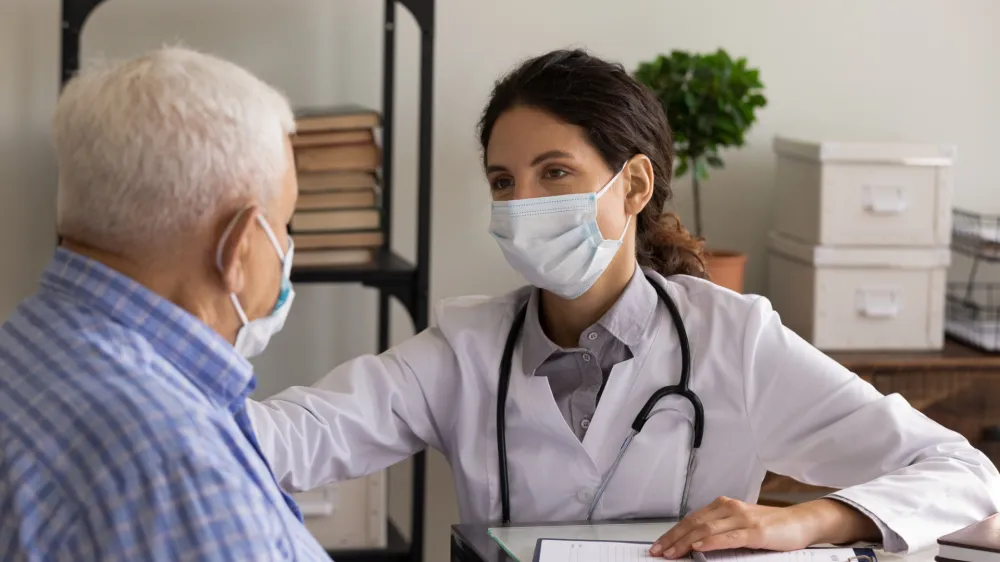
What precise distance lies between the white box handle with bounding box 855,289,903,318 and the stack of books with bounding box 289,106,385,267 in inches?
39.4

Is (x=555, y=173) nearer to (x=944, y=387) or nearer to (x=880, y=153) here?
(x=880, y=153)

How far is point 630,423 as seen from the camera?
1535 millimetres

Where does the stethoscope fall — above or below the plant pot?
below

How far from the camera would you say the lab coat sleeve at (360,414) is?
4.94ft

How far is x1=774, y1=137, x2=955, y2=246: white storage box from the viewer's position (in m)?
2.38

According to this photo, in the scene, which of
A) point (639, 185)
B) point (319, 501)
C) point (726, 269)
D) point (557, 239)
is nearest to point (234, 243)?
point (557, 239)

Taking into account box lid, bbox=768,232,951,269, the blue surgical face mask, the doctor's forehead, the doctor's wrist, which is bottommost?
the doctor's wrist

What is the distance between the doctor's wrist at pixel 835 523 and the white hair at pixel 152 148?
29.4 inches

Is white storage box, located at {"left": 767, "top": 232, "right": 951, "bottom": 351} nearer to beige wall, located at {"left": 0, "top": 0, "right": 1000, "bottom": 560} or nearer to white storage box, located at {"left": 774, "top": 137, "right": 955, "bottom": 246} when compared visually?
white storage box, located at {"left": 774, "top": 137, "right": 955, "bottom": 246}

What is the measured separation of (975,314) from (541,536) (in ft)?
5.05

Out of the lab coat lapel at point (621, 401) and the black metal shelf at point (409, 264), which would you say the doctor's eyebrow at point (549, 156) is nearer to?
the lab coat lapel at point (621, 401)

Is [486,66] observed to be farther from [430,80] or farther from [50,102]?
[50,102]

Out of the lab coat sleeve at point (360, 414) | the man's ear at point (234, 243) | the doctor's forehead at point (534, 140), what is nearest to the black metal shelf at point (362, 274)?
the lab coat sleeve at point (360, 414)

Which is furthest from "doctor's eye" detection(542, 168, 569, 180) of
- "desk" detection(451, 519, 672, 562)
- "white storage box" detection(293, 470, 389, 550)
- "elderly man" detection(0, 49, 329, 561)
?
"white storage box" detection(293, 470, 389, 550)
